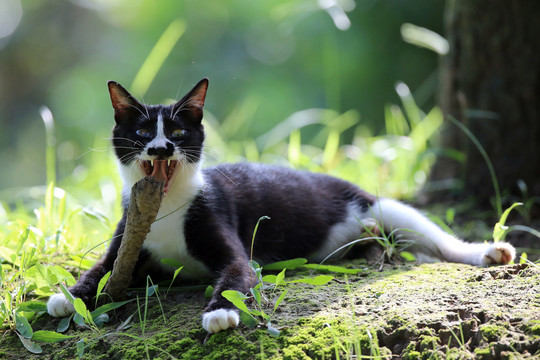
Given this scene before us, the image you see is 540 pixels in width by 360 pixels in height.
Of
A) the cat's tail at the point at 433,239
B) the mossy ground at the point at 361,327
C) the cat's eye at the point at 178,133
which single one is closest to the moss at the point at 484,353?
the mossy ground at the point at 361,327

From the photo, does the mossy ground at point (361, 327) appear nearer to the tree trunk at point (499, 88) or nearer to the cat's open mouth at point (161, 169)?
the cat's open mouth at point (161, 169)

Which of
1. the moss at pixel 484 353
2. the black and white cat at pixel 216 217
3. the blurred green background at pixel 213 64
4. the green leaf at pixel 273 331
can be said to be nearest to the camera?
the moss at pixel 484 353

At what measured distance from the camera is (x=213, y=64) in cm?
904

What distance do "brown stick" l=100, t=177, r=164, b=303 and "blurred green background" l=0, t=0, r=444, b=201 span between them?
3155 millimetres

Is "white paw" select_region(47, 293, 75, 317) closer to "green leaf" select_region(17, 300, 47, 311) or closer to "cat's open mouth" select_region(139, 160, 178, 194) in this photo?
"green leaf" select_region(17, 300, 47, 311)

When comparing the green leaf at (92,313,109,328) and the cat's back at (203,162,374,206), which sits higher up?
the cat's back at (203,162,374,206)

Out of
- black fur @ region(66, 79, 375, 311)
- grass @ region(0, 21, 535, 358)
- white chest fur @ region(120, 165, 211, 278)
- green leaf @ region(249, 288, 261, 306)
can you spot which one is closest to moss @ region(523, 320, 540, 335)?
grass @ region(0, 21, 535, 358)

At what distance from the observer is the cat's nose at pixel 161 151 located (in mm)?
2188

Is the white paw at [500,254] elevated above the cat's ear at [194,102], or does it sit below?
below

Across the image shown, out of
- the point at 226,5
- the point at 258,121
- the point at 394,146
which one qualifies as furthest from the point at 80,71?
the point at 394,146

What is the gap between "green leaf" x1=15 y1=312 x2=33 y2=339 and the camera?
1995 mm

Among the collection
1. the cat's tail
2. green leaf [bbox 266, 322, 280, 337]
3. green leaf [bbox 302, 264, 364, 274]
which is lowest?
the cat's tail

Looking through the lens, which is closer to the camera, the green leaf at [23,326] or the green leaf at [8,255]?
the green leaf at [23,326]

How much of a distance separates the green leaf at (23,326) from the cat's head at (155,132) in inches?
28.1
